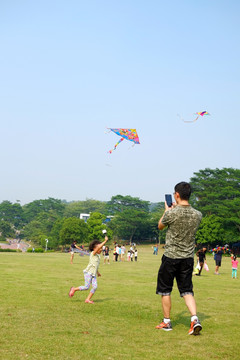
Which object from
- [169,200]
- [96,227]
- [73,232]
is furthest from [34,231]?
[169,200]

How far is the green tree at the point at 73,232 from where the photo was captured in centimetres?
7669

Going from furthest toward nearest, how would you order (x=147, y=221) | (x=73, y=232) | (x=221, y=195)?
(x=147, y=221)
(x=73, y=232)
(x=221, y=195)

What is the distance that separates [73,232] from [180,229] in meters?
72.4

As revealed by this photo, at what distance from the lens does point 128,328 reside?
631cm

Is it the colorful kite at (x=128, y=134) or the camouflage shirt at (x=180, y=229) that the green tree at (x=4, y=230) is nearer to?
the colorful kite at (x=128, y=134)

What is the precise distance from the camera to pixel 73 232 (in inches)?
3036

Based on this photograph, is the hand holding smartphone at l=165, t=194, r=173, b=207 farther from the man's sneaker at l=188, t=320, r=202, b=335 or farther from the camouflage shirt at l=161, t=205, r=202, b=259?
the man's sneaker at l=188, t=320, r=202, b=335

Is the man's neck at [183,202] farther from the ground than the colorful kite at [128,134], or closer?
closer

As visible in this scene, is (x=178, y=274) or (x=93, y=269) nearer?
(x=178, y=274)

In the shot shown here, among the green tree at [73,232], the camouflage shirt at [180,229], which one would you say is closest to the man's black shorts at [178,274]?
the camouflage shirt at [180,229]

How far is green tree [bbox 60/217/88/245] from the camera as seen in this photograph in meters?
76.7

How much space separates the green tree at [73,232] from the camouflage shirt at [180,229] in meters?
71.1

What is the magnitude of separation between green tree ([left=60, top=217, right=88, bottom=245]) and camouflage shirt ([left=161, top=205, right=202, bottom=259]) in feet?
233

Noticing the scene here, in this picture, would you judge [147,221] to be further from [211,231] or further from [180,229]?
[180,229]
